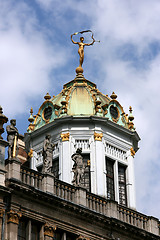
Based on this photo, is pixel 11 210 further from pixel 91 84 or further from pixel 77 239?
pixel 91 84

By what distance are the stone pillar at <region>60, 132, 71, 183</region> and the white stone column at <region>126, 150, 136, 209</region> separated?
4.74 m

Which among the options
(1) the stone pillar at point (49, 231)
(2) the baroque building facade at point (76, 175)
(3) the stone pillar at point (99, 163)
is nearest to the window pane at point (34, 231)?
(2) the baroque building facade at point (76, 175)

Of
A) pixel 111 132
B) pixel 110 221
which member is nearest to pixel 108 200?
pixel 110 221

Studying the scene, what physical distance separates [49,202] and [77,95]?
13.1 m

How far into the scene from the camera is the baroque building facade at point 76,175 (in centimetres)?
3838

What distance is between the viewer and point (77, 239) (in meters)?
40.3

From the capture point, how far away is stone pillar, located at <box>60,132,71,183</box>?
154 ft

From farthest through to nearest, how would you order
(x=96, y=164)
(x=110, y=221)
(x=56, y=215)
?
(x=96, y=164) < (x=110, y=221) < (x=56, y=215)

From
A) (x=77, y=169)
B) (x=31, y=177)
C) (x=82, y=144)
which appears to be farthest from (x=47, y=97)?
(x=31, y=177)

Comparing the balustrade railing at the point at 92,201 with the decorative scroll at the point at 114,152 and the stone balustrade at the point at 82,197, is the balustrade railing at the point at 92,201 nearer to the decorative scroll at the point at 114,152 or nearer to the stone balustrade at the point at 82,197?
the stone balustrade at the point at 82,197

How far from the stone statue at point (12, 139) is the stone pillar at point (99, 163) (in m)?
8.92

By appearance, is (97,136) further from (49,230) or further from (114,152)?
(49,230)

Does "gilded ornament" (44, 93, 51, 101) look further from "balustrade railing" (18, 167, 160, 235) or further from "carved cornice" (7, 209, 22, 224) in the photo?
"carved cornice" (7, 209, 22, 224)

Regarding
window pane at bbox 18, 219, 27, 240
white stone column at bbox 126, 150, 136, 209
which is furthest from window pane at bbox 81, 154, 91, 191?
window pane at bbox 18, 219, 27, 240
